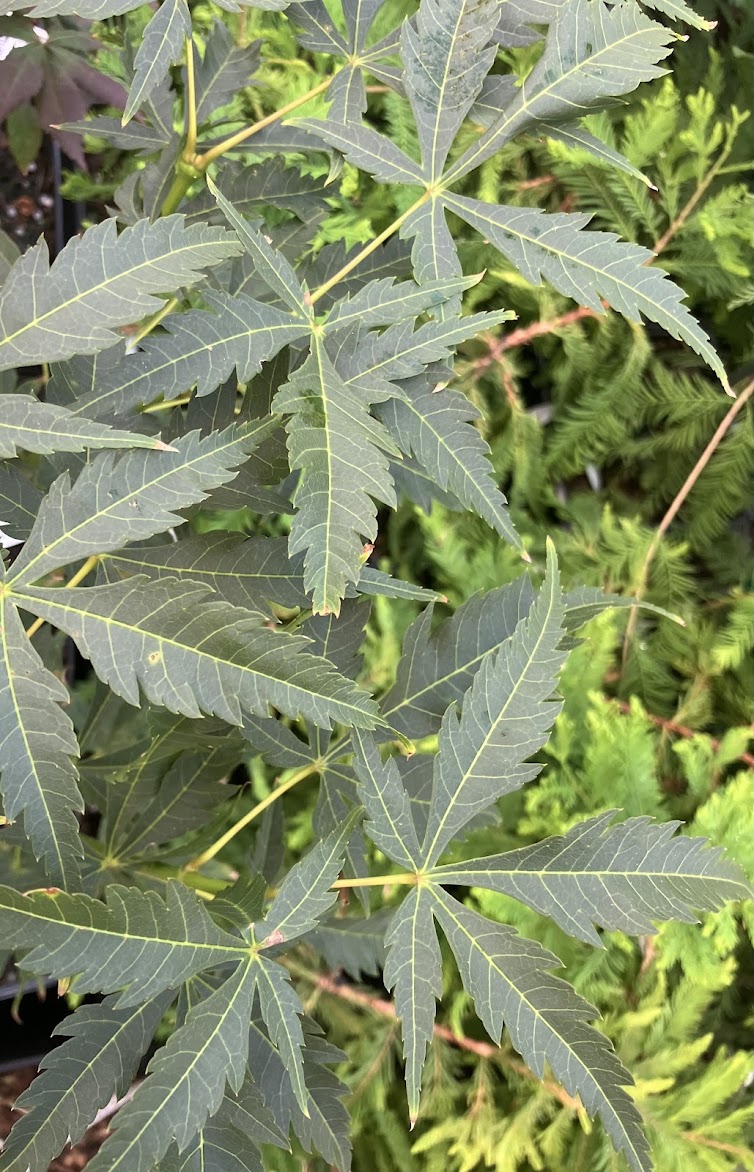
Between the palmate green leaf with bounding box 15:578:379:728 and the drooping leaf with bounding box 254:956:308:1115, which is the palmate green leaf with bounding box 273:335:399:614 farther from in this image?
the drooping leaf with bounding box 254:956:308:1115

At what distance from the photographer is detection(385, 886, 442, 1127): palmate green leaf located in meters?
0.49

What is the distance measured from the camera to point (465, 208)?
567mm

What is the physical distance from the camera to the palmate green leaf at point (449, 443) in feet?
1.73

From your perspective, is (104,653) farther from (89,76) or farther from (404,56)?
(89,76)

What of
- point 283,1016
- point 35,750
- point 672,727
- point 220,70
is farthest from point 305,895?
point 672,727

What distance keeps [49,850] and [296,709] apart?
16cm

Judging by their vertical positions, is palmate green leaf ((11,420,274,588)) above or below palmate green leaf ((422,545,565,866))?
above

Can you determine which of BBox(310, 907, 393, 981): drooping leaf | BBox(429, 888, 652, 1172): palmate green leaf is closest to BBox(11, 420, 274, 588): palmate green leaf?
BBox(429, 888, 652, 1172): palmate green leaf

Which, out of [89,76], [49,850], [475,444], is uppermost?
[89,76]

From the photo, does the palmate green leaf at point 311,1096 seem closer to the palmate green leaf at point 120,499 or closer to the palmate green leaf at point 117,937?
the palmate green leaf at point 117,937

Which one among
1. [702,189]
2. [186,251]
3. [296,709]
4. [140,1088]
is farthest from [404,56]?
[702,189]

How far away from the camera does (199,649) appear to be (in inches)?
18.5

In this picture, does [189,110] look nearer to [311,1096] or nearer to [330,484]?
[330,484]

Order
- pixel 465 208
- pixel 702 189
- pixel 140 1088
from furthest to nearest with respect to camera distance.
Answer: pixel 702 189 < pixel 465 208 < pixel 140 1088
